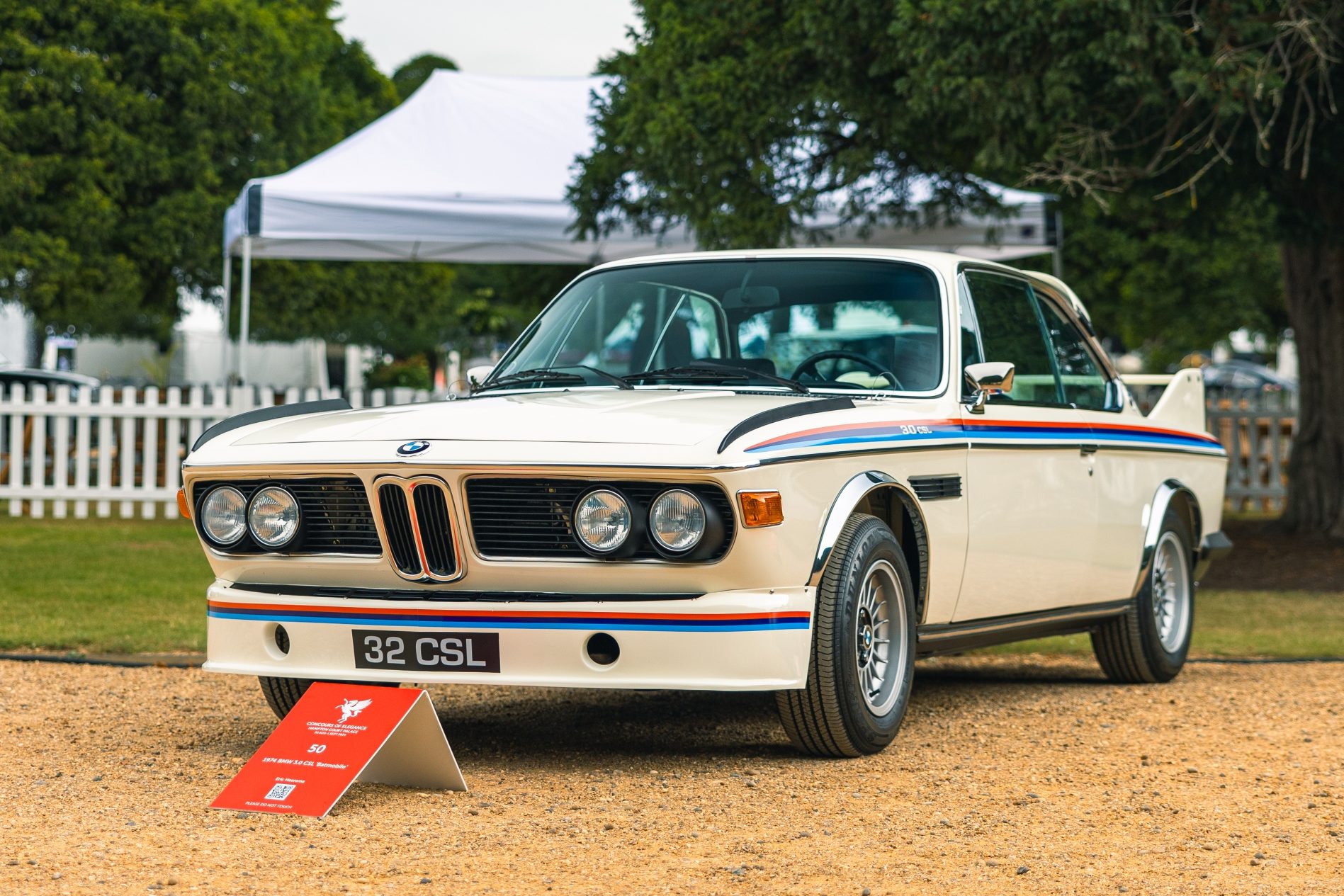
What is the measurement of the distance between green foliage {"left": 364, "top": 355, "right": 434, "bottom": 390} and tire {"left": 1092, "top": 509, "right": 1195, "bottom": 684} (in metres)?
23.0

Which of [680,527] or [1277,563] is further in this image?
[1277,563]

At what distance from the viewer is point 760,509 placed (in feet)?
15.3

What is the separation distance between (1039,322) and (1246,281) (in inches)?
1270

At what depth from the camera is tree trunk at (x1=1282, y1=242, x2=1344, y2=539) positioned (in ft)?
47.2

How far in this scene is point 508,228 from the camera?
15406mm

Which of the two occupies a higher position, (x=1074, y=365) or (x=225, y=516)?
(x=1074, y=365)

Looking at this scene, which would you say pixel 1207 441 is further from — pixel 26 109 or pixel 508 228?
pixel 26 109

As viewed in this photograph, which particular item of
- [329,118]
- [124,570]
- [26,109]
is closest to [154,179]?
[26,109]

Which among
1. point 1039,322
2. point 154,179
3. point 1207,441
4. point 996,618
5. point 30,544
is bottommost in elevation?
point 30,544

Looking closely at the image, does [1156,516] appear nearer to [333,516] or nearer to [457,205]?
[333,516]

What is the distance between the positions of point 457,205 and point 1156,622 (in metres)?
9.48

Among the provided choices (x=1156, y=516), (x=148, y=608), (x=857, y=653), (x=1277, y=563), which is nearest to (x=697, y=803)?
(x=857, y=653)

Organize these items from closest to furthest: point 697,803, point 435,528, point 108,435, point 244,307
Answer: point 697,803, point 435,528, point 108,435, point 244,307

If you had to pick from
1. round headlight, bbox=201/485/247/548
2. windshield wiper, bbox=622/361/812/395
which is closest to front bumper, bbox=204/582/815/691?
round headlight, bbox=201/485/247/548
